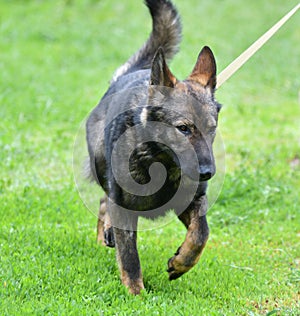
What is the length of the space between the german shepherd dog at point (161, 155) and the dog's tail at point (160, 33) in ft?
3.19

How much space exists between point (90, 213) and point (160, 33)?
1.98 metres

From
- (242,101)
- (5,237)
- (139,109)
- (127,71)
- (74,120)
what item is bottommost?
(242,101)

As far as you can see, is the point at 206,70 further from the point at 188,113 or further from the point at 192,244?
the point at 192,244

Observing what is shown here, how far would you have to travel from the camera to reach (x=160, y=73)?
446cm

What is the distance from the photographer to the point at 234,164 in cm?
840

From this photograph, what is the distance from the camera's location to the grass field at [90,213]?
14.9ft

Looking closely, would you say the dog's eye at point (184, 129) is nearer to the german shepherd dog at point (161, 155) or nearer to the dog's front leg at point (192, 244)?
the german shepherd dog at point (161, 155)

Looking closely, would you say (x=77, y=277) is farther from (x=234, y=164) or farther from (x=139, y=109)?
(x=234, y=164)

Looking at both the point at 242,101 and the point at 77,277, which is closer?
the point at 77,277

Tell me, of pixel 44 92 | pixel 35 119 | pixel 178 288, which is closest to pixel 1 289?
pixel 178 288

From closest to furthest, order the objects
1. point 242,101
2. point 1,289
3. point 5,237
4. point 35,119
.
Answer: point 1,289 → point 5,237 → point 35,119 → point 242,101

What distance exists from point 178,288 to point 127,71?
7.25 feet

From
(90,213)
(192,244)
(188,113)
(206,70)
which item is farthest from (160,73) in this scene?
(90,213)

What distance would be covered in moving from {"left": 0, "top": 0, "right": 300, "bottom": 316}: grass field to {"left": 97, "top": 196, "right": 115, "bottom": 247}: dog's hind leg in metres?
0.17
